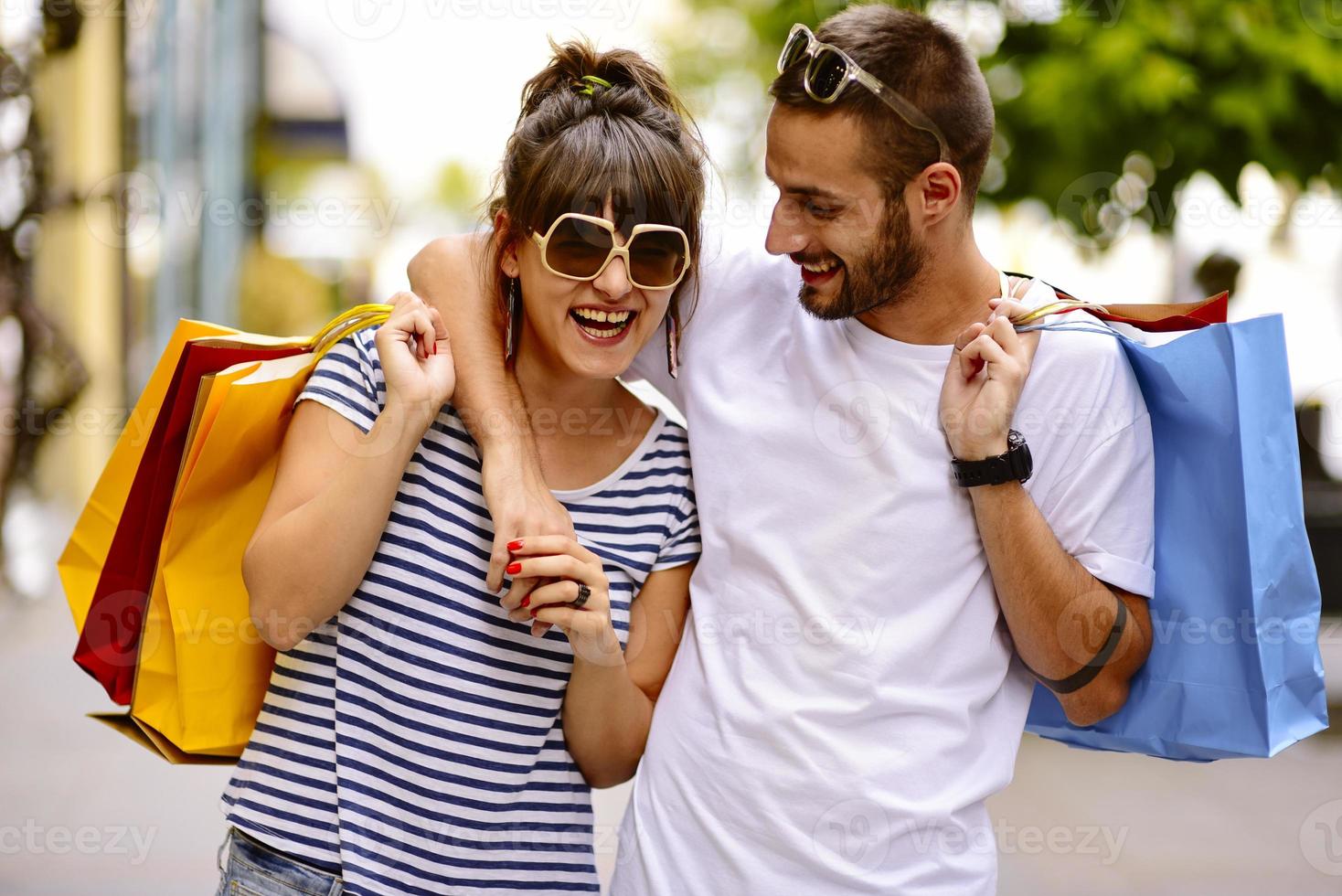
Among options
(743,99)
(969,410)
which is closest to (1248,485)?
(969,410)

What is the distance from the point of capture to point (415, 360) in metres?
2.13

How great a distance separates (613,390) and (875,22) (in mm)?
818

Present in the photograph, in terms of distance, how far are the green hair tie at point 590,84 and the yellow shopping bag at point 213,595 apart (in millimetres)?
518

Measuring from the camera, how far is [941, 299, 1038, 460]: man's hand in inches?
80.3

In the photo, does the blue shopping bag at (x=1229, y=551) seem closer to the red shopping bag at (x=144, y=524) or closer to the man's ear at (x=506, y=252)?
the man's ear at (x=506, y=252)

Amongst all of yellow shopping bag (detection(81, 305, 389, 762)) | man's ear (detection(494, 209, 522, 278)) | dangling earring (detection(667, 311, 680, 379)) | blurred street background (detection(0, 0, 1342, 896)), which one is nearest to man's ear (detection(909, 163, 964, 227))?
blurred street background (detection(0, 0, 1342, 896))

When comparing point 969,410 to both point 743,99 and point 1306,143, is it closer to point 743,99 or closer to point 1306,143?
point 1306,143

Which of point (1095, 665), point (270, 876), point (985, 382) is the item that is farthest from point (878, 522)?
point (270, 876)

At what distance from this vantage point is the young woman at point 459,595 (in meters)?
2.05

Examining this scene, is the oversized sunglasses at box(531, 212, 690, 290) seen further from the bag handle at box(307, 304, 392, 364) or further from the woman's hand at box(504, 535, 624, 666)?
A: the woman's hand at box(504, 535, 624, 666)

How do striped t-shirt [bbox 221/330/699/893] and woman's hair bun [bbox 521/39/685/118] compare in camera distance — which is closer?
striped t-shirt [bbox 221/330/699/893]

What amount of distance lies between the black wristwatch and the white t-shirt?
72mm

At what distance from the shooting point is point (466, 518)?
219cm

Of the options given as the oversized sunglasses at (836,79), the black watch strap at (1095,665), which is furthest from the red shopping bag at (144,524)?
the black watch strap at (1095,665)
